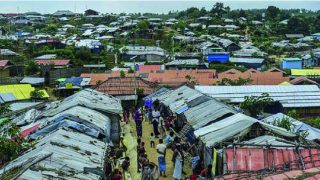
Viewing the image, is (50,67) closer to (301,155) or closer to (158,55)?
(158,55)

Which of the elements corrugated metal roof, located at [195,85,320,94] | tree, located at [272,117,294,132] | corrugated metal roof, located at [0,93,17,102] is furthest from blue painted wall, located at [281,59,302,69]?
tree, located at [272,117,294,132]

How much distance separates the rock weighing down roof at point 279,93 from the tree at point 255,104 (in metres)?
1.52

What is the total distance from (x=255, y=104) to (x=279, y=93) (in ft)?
12.1


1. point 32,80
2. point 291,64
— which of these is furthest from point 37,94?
point 291,64

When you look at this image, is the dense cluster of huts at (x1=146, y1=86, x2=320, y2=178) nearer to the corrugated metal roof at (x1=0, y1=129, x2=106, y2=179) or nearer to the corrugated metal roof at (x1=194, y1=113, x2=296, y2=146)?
the corrugated metal roof at (x1=194, y1=113, x2=296, y2=146)

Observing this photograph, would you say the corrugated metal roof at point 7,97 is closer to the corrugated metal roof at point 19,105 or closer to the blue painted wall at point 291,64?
the corrugated metal roof at point 19,105

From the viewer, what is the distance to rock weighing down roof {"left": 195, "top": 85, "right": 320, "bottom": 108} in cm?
2289

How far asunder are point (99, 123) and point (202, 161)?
10.6 feet

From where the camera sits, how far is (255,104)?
20359 millimetres

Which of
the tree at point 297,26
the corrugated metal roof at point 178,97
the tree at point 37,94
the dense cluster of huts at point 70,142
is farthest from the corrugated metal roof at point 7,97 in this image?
the tree at point 297,26

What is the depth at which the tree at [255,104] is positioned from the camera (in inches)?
784

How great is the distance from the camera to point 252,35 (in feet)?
202

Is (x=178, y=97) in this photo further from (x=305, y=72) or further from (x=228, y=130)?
(x=305, y=72)

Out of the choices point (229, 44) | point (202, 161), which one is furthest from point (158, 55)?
point (202, 161)
